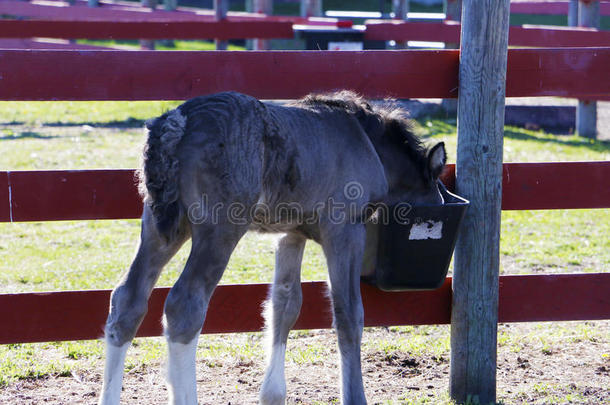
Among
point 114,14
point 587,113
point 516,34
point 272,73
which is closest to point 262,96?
point 272,73

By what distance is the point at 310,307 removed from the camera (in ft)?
13.5

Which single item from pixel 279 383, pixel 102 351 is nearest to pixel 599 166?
pixel 279 383

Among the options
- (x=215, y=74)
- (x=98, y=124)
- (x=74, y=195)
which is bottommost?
(x=98, y=124)

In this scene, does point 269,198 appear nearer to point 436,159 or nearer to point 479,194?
point 436,159

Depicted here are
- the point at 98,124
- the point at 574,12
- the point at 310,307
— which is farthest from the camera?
the point at 574,12

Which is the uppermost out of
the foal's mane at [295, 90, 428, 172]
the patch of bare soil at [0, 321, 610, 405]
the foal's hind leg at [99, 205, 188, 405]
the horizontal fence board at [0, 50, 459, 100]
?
the horizontal fence board at [0, 50, 459, 100]

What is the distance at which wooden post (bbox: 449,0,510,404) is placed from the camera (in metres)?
3.79

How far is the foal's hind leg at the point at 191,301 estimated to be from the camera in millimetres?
3180

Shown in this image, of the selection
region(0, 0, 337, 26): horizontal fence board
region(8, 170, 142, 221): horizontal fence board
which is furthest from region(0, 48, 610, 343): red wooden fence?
region(0, 0, 337, 26): horizontal fence board

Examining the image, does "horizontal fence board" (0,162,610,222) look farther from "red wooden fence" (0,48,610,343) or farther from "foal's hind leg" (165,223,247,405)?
"foal's hind leg" (165,223,247,405)

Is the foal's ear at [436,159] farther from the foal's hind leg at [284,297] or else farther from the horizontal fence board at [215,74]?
the foal's hind leg at [284,297]

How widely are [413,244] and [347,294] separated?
1.41 ft

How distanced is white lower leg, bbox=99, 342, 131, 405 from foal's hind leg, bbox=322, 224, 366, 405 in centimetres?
95

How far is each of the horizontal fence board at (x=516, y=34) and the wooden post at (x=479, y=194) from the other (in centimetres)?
558
